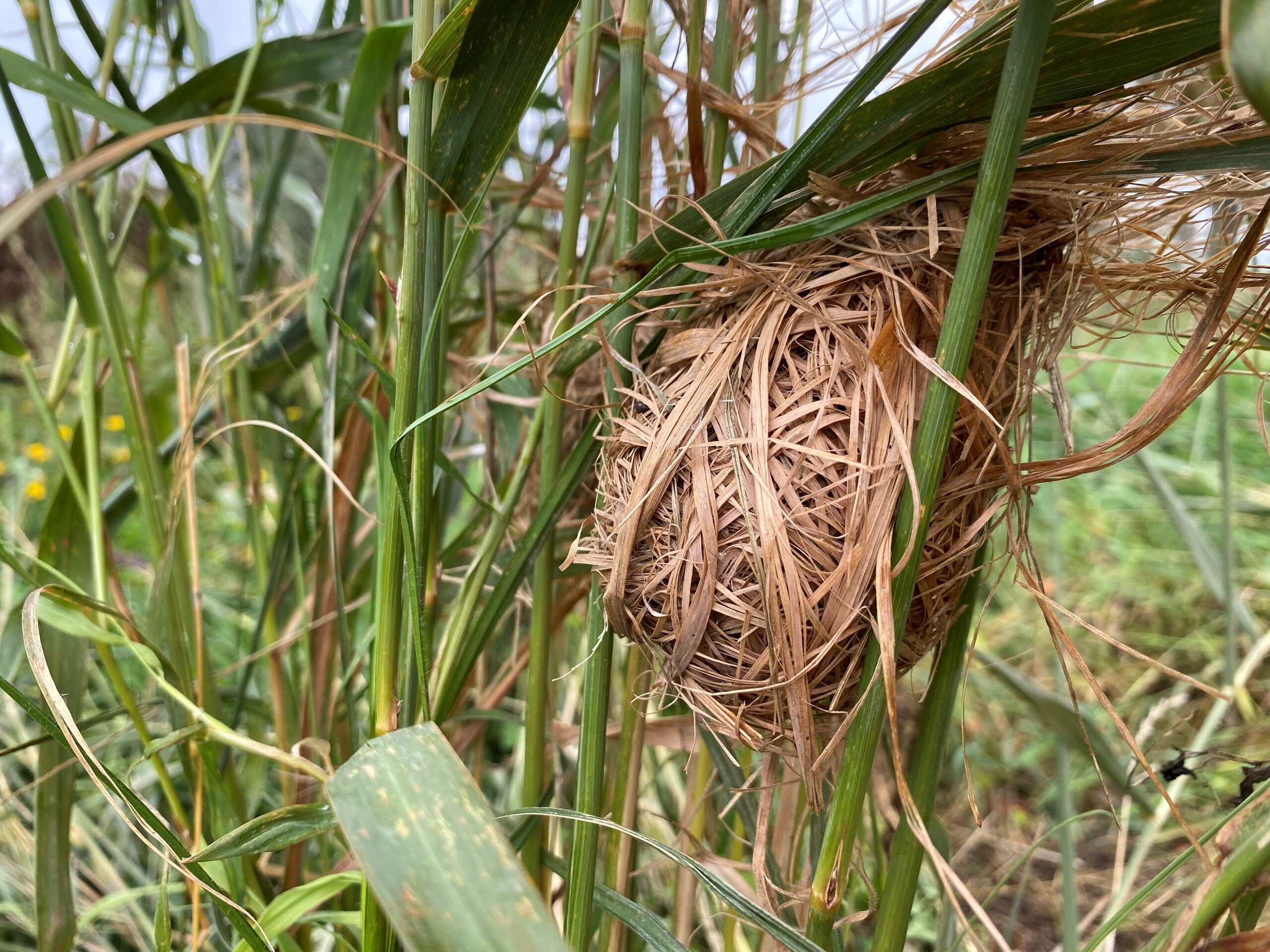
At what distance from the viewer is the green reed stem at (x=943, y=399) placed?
25 centimetres

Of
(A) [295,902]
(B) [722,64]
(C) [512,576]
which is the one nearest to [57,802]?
(A) [295,902]

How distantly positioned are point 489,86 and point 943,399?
0.23 metres

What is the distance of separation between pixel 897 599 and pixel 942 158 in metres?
0.18

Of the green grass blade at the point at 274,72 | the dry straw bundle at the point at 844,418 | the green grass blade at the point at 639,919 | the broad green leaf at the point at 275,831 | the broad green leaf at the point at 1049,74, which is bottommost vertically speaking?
the green grass blade at the point at 639,919

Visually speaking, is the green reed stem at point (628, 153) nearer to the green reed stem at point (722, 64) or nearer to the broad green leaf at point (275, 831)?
the green reed stem at point (722, 64)

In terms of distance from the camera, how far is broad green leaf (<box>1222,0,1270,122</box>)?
0.17m

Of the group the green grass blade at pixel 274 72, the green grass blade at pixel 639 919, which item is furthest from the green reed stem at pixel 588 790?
the green grass blade at pixel 274 72

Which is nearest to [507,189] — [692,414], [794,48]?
[794,48]

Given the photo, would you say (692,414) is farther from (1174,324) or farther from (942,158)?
(1174,324)

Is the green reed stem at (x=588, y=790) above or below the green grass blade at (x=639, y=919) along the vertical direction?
above

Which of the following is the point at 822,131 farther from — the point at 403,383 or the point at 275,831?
the point at 275,831

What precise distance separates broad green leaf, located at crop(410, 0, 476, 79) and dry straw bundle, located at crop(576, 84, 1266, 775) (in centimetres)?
14

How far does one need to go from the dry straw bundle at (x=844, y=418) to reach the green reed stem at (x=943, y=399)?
0.01 metres

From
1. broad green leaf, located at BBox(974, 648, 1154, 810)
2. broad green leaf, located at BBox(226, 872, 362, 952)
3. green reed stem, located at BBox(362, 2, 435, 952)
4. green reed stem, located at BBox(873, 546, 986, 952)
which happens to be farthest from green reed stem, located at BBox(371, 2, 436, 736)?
broad green leaf, located at BBox(974, 648, 1154, 810)
